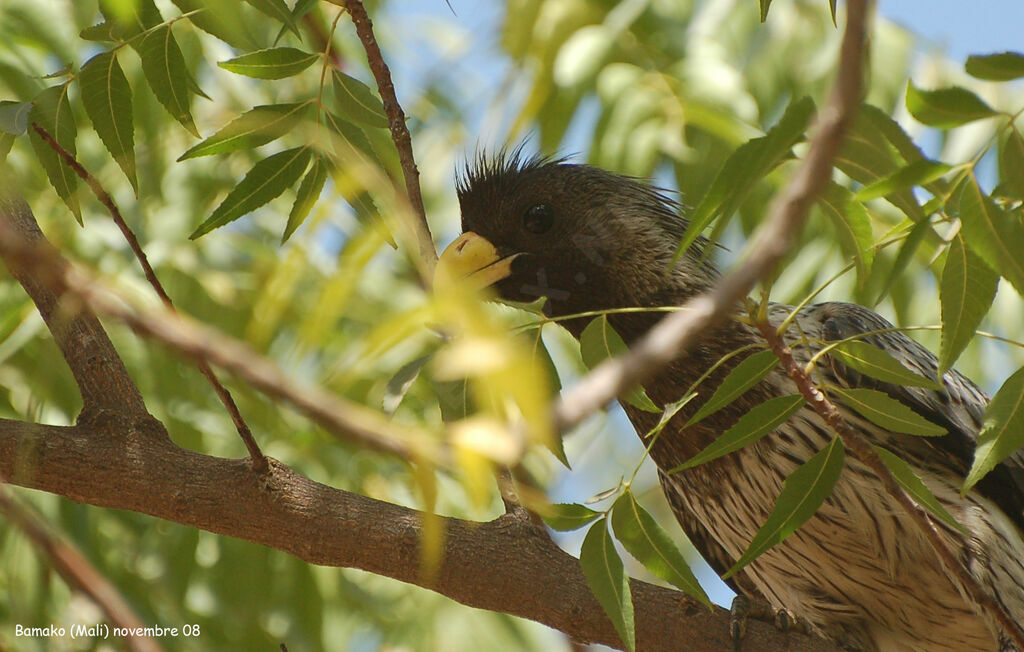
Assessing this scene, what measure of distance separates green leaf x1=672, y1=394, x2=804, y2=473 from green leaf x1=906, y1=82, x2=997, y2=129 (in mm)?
714

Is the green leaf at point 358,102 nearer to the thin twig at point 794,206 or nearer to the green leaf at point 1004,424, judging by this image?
the green leaf at point 1004,424

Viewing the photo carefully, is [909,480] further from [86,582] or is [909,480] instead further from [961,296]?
[86,582]

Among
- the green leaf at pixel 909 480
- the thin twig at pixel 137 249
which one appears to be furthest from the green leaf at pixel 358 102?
the green leaf at pixel 909 480

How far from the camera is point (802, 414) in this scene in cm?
347

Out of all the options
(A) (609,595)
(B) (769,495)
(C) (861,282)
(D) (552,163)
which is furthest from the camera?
(D) (552,163)

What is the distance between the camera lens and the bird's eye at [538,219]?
402cm

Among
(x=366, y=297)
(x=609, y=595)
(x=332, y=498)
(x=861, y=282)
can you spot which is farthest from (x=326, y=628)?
(x=861, y=282)

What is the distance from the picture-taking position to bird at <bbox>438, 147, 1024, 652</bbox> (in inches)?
134

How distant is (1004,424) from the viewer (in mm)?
2166

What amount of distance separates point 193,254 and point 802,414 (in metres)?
2.40

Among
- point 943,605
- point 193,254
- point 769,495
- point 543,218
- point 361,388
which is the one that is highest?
point 193,254

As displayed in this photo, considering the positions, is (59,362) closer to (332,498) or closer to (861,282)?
(332,498)

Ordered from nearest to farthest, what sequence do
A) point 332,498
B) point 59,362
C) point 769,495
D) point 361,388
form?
point 332,498 < point 361,388 < point 769,495 < point 59,362

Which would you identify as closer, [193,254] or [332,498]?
[332,498]
